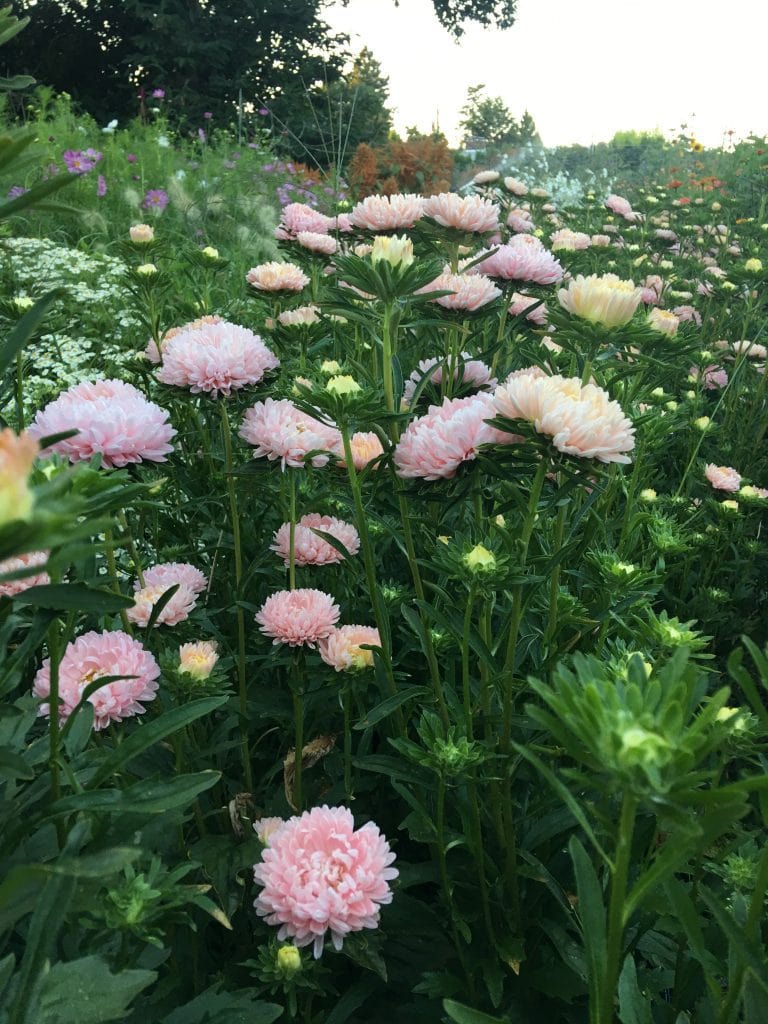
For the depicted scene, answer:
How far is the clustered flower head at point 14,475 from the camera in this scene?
439 millimetres

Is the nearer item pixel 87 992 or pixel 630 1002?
pixel 87 992

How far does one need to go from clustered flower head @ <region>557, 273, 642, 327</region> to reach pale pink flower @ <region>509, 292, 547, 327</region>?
17.6 inches

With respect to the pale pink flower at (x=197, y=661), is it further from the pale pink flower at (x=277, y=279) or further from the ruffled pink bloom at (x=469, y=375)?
the pale pink flower at (x=277, y=279)

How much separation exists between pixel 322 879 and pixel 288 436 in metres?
0.75

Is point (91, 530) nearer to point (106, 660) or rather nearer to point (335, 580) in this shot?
→ point (106, 660)

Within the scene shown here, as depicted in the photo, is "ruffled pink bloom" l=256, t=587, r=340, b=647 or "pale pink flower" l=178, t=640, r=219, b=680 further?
"ruffled pink bloom" l=256, t=587, r=340, b=647

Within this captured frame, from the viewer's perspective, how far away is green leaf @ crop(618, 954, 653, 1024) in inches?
34.1

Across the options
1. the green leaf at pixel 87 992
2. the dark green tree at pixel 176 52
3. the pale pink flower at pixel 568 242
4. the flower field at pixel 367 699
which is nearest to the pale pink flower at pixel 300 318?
the flower field at pixel 367 699

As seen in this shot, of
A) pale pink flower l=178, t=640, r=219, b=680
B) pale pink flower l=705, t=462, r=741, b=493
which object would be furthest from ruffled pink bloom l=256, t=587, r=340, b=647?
pale pink flower l=705, t=462, r=741, b=493

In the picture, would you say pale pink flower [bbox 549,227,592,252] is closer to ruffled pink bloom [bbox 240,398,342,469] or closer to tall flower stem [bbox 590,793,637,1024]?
ruffled pink bloom [bbox 240,398,342,469]

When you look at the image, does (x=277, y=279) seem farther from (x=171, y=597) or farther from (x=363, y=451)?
(x=171, y=597)

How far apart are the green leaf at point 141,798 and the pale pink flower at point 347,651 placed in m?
0.46

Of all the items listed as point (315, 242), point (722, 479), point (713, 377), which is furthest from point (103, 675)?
point (713, 377)

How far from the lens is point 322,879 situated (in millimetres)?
963
